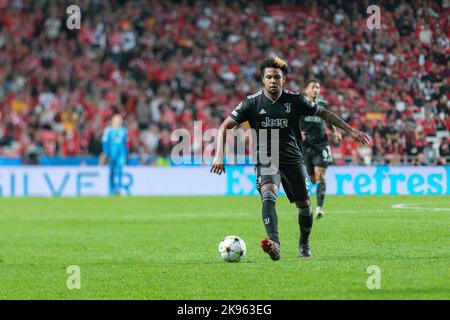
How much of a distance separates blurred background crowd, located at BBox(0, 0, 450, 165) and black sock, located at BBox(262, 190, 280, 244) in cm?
1242

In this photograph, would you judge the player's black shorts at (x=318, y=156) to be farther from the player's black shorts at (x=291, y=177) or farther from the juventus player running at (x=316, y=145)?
the player's black shorts at (x=291, y=177)

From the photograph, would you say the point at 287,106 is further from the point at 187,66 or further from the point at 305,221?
the point at 187,66

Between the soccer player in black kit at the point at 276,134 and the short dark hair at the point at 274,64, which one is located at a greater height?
the short dark hair at the point at 274,64

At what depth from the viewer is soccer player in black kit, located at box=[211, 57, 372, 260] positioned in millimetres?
10266

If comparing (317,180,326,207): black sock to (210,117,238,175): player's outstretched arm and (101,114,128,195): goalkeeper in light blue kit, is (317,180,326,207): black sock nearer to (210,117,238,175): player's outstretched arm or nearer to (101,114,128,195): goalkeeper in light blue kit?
(210,117,238,175): player's outstretched arm

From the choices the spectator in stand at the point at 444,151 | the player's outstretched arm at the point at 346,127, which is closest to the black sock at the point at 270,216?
the player's outstretched arm at the point at 346,127

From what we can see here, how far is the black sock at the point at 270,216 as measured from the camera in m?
10.4

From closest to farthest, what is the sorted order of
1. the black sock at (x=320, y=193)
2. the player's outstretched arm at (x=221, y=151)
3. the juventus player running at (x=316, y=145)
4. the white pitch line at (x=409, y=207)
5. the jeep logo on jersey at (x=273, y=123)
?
the player's outstretched arm at (x=221, y=151) < the jeep logo on jersey at (x=273, y=123) < the white pitch line at (x=409, y=207) < the black sock at (x=320, y=193) < the juventus player running at (x=316, y=145)

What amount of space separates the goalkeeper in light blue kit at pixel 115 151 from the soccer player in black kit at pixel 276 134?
16.2 m

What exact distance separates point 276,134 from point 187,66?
2139cm

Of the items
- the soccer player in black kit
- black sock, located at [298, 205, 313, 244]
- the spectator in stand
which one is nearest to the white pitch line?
the spectator in stand

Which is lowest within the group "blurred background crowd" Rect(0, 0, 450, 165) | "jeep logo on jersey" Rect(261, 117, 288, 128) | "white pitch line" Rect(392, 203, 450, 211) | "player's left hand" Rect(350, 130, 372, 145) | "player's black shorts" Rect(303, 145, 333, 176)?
"white pitch line" Rect(392, 203, 450, 211)

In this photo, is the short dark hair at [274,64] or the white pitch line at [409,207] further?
the white pitch line at [409,207]

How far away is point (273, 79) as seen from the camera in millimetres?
10203
